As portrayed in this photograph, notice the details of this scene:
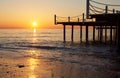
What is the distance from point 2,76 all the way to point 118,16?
12.6 metres

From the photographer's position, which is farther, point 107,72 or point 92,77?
point 107,72

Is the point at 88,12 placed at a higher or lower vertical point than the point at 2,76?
higher

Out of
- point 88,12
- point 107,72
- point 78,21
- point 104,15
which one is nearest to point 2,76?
point 107,72

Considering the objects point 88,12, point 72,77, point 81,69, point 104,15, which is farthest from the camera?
point 104,15

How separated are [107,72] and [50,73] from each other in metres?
3.39

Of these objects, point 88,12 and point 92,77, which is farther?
point 88,12

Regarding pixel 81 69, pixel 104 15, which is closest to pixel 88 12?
pixel 104 15

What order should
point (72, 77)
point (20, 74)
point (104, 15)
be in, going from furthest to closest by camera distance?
point (104, 15), point (20, 74), point (72, 77)

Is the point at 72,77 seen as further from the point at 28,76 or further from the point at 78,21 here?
the point at 78,21

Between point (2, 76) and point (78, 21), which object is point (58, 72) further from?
point (78, 21)

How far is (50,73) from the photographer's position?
17.9m

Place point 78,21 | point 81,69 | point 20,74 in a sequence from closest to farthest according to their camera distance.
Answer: point 20,74 < point 81,69 < point 78,21

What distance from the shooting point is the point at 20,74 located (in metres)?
17.5

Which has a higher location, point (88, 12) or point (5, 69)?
point (88, 12)
